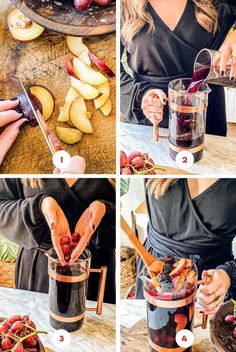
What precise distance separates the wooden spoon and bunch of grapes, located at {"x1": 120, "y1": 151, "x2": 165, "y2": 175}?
14 centimetres

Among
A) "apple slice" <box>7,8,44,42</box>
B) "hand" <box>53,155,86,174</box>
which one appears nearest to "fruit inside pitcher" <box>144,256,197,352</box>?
"hand" <box>53,155,86,174</box>

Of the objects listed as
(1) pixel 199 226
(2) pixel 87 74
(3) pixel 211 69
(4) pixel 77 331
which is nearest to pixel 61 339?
(4) pixel 77 331

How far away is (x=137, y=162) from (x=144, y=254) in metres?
0.25

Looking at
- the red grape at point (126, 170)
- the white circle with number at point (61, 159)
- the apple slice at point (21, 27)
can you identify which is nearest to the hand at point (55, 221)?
the white circle with number at point (61, 159)

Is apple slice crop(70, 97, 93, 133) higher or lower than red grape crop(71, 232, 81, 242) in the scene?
higher

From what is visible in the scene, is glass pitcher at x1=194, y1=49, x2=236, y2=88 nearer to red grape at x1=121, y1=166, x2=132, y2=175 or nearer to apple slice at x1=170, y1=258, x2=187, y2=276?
red grape at x1=121, y1=166, x2=132, y2=175

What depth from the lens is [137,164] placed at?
167cm

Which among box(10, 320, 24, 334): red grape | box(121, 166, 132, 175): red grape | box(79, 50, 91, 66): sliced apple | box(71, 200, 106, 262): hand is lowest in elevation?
box(10, 320, 24, 334): red grape

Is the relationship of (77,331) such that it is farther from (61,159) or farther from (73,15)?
(73,15)

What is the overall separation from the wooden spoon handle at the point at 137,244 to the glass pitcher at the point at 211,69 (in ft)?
1.44

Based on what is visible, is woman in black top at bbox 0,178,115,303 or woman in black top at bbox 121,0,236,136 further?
woman in black top at bbox 0,178,115,303

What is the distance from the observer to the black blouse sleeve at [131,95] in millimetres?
1638

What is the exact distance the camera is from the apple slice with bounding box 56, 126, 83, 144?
167cm

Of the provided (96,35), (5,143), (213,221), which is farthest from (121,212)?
(96,35)
